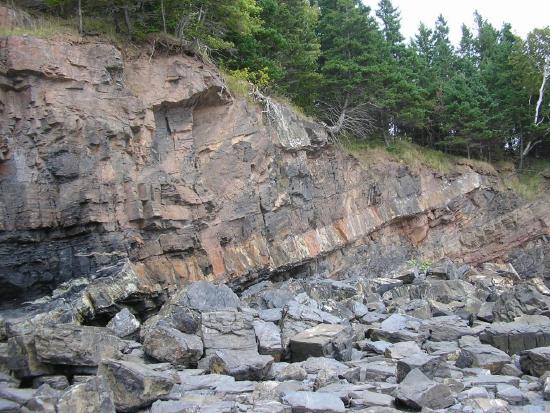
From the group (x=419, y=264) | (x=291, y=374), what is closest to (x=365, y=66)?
(x=419, y=264)

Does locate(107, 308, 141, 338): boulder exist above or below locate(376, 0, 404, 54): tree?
below

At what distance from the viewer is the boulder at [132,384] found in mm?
7000

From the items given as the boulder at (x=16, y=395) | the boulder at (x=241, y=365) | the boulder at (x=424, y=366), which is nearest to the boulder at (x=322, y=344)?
the boulder at (x=241, y=365)

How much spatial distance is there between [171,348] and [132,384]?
187 centimetres

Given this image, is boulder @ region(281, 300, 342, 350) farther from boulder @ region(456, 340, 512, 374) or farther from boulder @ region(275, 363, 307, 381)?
boulder @ region(456, 340, 512, 374)

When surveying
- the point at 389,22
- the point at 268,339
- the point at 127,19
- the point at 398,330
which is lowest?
the point at 398,330

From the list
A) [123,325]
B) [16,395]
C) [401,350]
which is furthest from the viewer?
[123,325]

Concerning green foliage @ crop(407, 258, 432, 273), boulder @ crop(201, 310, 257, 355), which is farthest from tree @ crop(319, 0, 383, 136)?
boulder @ crop(201, 310, 257, 355)

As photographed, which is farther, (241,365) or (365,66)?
(365,66)

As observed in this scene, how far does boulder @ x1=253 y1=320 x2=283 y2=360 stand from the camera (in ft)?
32.7

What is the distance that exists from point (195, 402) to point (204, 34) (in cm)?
1217

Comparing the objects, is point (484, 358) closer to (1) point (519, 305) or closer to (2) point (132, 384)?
(1) point (519, 305)

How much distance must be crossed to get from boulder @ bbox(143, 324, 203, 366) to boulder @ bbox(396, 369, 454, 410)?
346cm

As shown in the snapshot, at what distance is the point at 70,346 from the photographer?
8039mm
